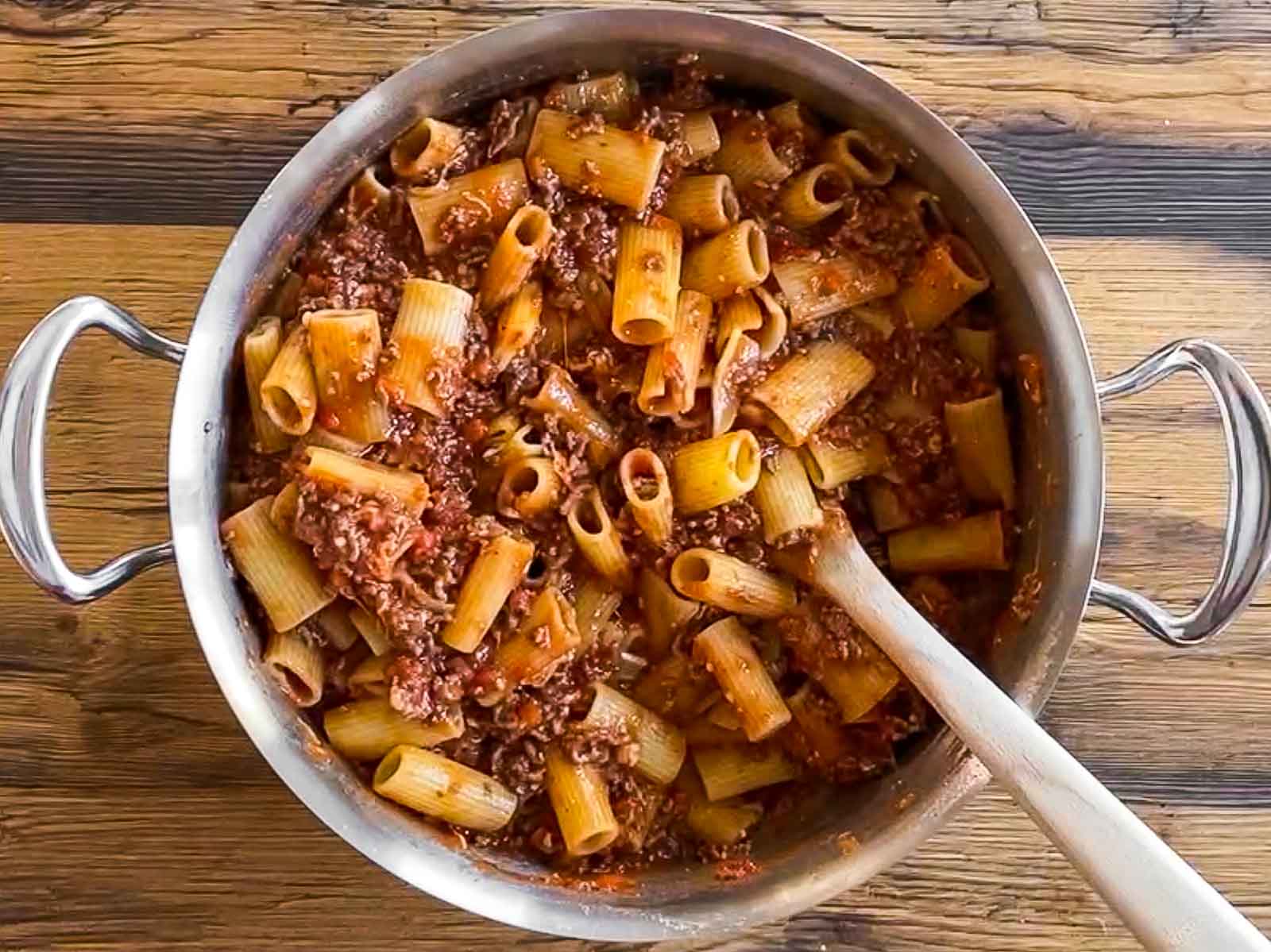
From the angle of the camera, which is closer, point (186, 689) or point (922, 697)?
point (922, 697)

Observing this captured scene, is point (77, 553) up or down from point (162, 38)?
down

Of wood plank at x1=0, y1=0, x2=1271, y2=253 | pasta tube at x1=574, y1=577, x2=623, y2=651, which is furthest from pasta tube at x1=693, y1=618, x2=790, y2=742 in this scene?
wood plank at x1=0, y1=0, x2=1271, y2=253

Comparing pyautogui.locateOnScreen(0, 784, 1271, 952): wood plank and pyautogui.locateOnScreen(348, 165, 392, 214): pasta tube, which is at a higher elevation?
pyautogui.locateOnScreen(348, 165, 392, 214): pasta tube

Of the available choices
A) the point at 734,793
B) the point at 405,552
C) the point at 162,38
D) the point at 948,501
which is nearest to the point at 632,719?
the point at 734,793

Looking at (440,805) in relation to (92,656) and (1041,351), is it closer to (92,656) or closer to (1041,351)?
(92,656)

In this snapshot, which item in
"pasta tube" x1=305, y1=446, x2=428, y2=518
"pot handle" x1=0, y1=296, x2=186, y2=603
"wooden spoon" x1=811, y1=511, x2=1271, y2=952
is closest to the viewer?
"wooden spoon" x1=811, y1=511, x2=1271, y2=952

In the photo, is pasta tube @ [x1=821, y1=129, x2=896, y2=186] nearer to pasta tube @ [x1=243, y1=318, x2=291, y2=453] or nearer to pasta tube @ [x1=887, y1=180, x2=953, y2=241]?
pasta tube @ [x1=887, y1=180, x2=953, y2=241]
